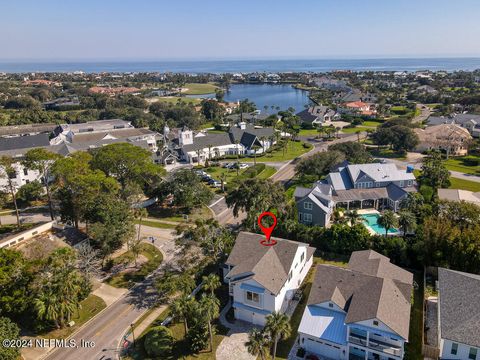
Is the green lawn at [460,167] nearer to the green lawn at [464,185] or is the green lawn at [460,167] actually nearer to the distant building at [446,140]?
the distant building at [446,140]

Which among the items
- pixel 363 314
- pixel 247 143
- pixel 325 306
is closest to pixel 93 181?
pixel 325 306

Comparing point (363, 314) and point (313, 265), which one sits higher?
point (363, 314)

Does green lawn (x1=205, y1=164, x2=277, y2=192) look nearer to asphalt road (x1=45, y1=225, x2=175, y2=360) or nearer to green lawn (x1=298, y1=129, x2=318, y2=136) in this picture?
asphalt road (x1=45, y1=225, x2=175, y2=360)

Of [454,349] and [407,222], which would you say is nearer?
[454,349]

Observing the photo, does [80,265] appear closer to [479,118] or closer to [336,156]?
[336,156]

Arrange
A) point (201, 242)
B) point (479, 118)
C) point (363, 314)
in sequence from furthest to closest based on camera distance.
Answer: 1. point (479, 118)
2. point (201, 242)
3. point (363, 314)

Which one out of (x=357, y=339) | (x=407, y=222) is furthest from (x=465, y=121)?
(x=357, y=339)

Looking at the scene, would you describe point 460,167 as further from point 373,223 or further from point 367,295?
point 367,295

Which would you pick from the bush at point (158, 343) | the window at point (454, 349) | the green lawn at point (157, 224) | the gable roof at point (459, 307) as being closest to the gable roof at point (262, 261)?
the bush at point (158, 343)
